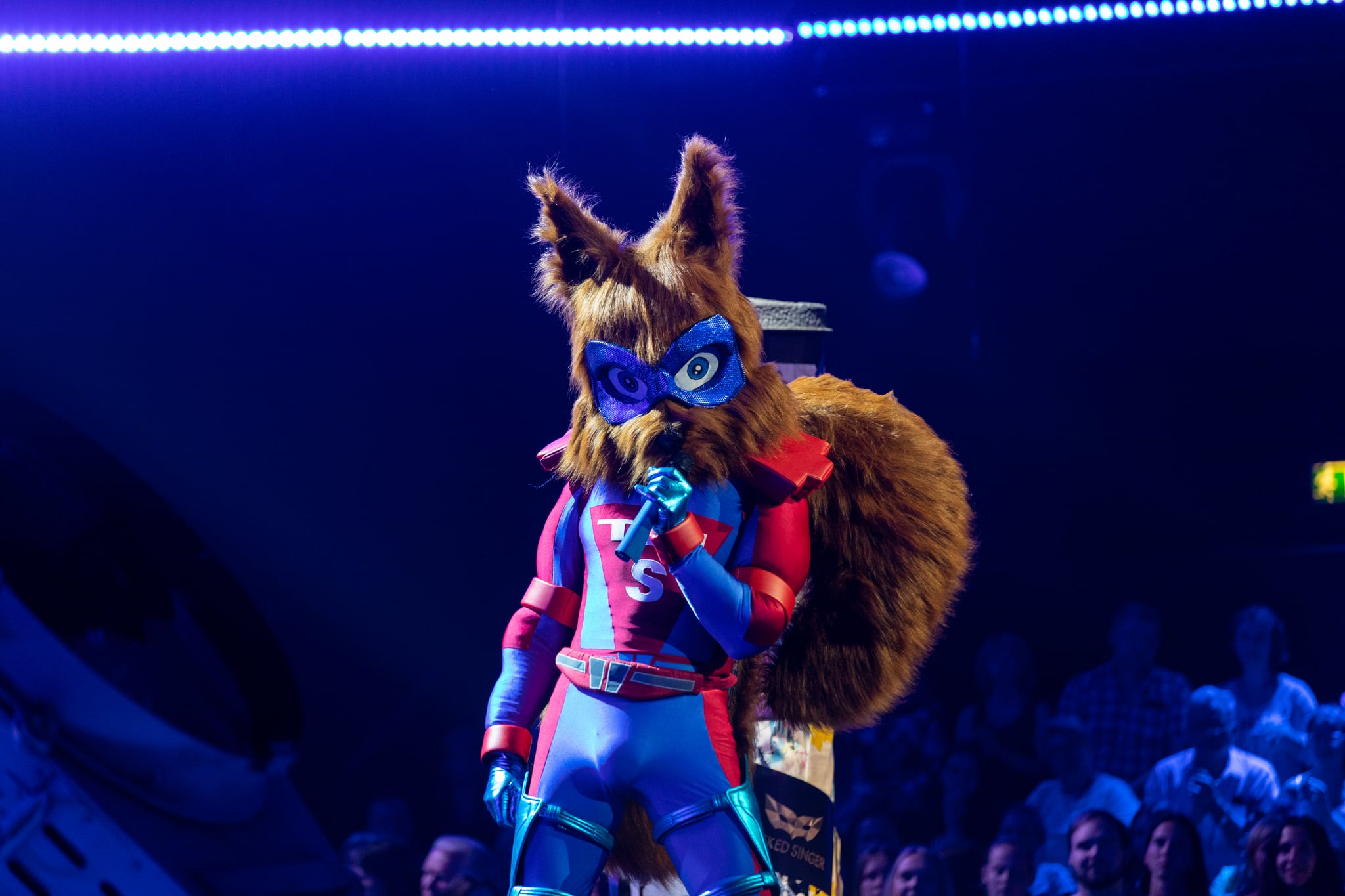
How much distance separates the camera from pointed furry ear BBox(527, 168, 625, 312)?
1.34 m

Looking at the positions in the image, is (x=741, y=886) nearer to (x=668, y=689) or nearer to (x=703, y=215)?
(x=668, y=689)

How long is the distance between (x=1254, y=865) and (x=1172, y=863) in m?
0.22

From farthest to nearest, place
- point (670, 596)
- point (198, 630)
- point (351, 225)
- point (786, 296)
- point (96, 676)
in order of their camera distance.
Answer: point (786, 296)
point (351, 225)
point (198, 630)
point (96, 676)
point (670, 596)

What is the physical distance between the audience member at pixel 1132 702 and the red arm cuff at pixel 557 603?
2.11 m

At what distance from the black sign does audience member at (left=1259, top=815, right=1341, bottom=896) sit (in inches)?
64.7

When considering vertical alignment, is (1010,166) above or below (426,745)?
above

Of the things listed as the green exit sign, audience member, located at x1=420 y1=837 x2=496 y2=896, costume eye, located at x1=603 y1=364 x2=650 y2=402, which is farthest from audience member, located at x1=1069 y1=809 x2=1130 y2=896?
costume eye, located at x1=603 y1=364 x2=650 y2=402

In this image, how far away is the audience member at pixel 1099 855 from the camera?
270 cm

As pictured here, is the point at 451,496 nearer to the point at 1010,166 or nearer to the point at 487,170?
the point at 487,170

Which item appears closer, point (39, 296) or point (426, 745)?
point (39, 296)

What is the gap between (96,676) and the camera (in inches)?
90.3

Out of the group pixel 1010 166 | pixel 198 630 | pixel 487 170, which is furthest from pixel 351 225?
pixel 1010 166

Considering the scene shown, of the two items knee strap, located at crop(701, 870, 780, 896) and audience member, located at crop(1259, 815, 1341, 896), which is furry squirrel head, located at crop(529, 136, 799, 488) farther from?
audience member, located at crop(1259, 815, 1341, 896)

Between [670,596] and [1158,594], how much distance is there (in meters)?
2.41
